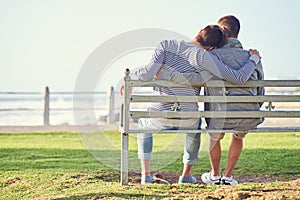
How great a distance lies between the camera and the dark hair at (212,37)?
19.3ft

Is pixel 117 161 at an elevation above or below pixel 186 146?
below

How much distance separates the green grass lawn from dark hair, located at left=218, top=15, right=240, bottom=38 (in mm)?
1677

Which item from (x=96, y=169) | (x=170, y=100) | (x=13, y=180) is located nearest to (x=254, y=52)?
(x=170, y=100)

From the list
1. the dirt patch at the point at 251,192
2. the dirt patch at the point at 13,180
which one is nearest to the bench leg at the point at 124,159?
the dirt patch at the point at 251,192

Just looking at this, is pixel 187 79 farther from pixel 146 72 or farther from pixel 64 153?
pixel 64 153

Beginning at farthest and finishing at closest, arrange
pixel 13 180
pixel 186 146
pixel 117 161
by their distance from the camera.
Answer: pixel 117 161 → pixel 13 180 → pixel 186 146

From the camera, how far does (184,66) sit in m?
5.86

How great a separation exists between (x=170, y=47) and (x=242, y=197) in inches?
73.2

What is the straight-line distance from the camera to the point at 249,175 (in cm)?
709

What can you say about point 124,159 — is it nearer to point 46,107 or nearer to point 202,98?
point 202,98

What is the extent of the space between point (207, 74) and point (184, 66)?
0.26m

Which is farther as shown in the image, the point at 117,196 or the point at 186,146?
→ the point at 186,146

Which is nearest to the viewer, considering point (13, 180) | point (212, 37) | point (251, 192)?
point (251, 192)

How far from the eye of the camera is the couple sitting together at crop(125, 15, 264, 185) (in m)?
5.76
